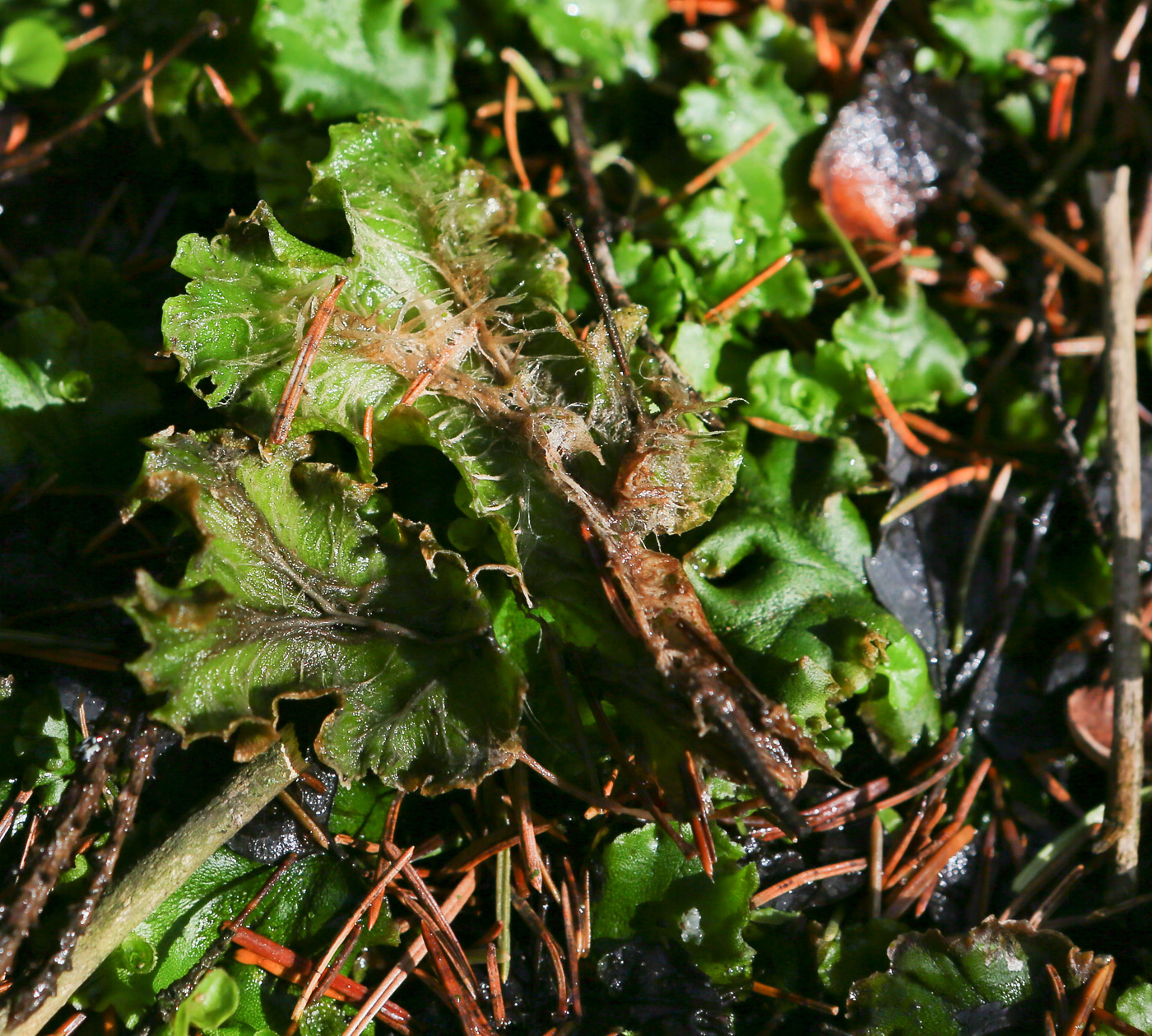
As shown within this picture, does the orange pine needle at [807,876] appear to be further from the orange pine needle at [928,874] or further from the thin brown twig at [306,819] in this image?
the thin brown twig at [306,819]

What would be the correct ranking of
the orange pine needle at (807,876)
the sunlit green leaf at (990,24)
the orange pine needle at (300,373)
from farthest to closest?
the sunlit green leaf at (990,24) < the orange pine needle at (807,876) < the orange pine needle at (300,373)

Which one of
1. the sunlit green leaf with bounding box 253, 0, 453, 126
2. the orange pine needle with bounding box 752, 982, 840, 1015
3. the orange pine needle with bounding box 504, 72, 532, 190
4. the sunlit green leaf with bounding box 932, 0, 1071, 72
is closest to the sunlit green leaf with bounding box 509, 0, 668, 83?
the orange pine needle with bounding box 504, 72, 532, 190

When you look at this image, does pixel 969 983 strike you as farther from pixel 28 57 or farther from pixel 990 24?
pixel 28 57

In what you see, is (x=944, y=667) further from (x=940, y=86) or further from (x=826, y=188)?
(x=940, y=86)

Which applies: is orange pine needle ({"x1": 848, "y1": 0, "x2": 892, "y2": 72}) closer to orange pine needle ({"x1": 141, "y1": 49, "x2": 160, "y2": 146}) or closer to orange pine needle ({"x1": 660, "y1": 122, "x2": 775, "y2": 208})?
orange pine needle ({"x1": 660, "y1": 122, "x2": 775, "y2": 208})

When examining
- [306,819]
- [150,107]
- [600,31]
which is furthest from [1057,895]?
A: [150,107]

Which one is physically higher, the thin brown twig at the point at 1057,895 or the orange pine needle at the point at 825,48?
the orange pine needle at the point at 825,48

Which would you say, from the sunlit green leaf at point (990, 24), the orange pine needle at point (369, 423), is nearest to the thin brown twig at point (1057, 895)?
the orange pine needle at point (369, 423)
